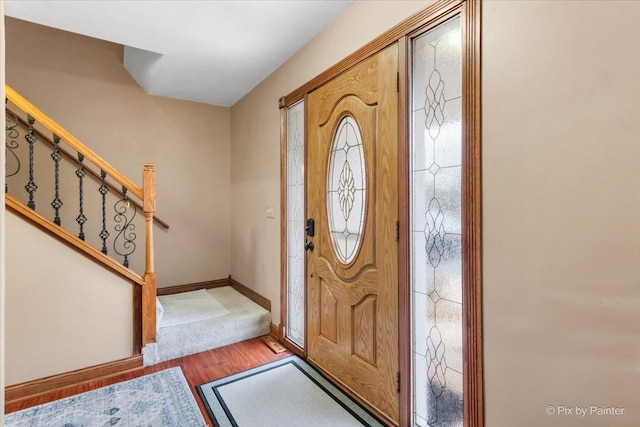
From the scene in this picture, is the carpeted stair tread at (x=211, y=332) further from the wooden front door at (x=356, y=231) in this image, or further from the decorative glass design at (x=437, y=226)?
the decorative glass design at (x=437, y=226)

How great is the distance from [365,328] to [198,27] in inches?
91.7

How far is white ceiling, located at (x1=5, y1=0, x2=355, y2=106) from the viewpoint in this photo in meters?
1.95

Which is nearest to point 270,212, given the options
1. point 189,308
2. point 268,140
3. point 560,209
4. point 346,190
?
point 268,140

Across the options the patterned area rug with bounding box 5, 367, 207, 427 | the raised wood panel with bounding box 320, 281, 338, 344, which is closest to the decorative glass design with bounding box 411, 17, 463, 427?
the raised wood panel with bounding box 320, 281, 338, 344

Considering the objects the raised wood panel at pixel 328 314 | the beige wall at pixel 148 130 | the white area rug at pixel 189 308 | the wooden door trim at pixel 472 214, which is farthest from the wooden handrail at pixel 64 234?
the wooden door trim at pixel 472 214

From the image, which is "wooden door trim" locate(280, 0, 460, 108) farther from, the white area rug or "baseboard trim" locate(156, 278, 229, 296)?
"baseboard trim" locate(156, 278, 229, 296)

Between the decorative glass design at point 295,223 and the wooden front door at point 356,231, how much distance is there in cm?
21

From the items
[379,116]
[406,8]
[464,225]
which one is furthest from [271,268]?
[406,8]

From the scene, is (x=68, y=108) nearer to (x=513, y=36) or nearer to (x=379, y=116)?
(x=379, y=116)

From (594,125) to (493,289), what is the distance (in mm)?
675

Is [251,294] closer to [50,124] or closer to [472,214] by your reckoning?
[50,124]

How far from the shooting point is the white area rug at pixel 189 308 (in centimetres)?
274

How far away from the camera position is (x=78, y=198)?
123 inches

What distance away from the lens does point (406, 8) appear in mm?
1603
